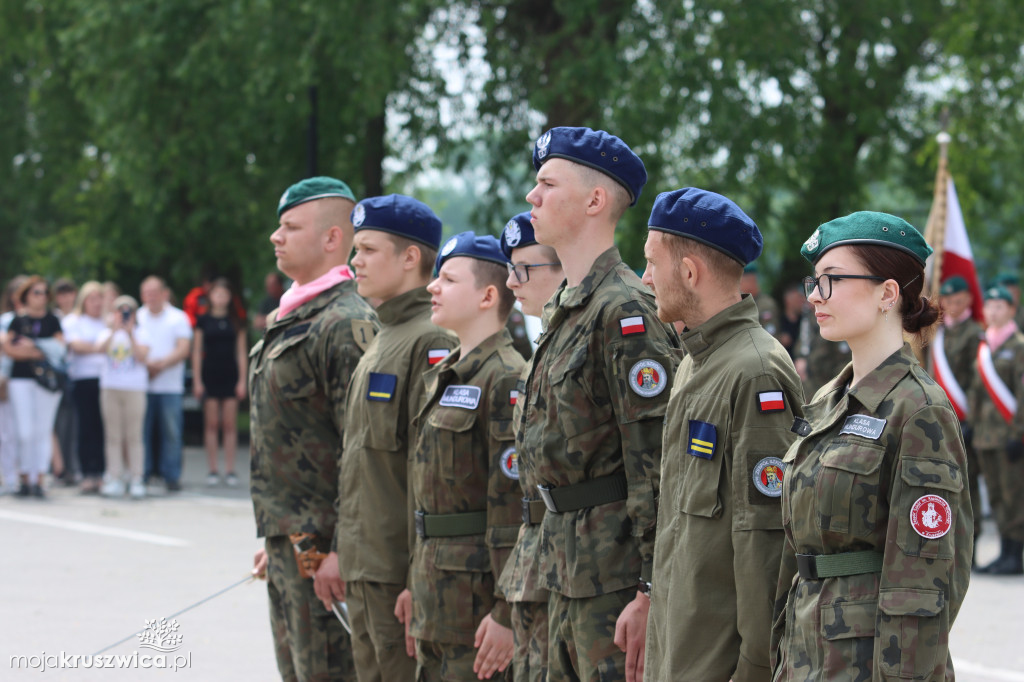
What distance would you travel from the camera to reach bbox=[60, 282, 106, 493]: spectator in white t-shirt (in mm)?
13508

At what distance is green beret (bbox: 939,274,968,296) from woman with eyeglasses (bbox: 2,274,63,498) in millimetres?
9132

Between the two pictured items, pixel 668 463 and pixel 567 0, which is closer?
pixel 668 463

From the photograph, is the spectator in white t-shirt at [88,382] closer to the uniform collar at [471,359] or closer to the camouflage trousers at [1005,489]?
the camouflage trousers at [1005,489]

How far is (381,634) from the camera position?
4.61 meters

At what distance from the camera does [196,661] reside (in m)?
6.57

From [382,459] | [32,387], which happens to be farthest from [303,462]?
[32,387]

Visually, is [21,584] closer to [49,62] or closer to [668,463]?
[668,463]

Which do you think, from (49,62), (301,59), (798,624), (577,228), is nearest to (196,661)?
(577,228)

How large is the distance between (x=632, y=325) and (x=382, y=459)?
148 centimetres

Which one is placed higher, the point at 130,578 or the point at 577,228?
the point at 577,228

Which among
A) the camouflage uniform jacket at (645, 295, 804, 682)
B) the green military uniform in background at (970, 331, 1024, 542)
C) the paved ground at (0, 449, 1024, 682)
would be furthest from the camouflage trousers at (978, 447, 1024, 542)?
the camouflage uniform jacket at (645, 295, 804, 682)

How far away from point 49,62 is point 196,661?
51.2ft

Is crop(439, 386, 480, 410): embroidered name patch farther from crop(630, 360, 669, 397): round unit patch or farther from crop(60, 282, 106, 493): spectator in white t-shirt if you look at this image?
crop(60, 282, 106, 493): spectator in white t-shirt

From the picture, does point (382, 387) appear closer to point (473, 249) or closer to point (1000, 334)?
point (473, 249)
